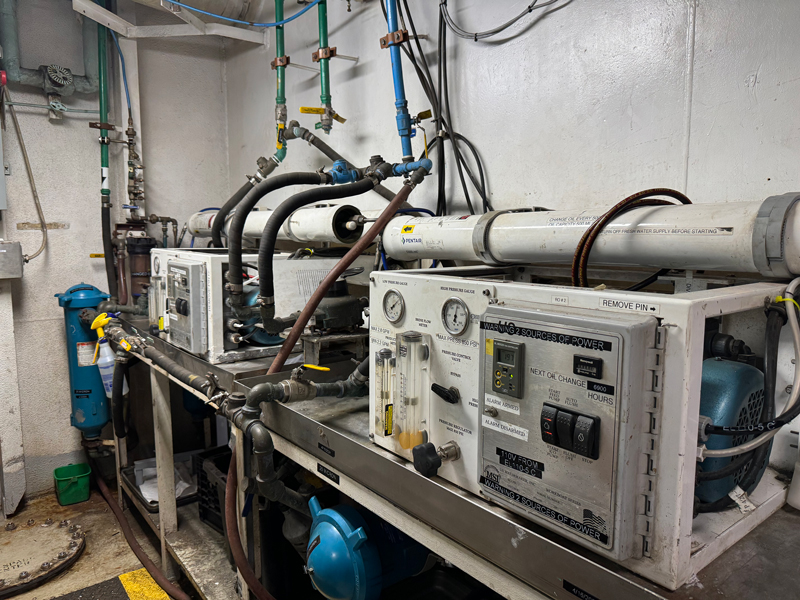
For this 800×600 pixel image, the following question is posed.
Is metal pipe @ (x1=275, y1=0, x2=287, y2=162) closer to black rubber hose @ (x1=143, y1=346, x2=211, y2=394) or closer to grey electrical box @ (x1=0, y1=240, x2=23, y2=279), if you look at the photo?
black rubber hose @ (x1=143, y1=346, x2=211, y2=394)

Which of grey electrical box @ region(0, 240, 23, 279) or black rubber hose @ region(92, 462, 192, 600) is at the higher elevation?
grey electrical box @ region(0, 240, 23, 279)

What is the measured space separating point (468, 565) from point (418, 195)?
3.96 feet

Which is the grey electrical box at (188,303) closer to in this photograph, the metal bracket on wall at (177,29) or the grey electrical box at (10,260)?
the grey electrical box at (10,260)

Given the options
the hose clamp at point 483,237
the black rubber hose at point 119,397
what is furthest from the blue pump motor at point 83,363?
the hose clamp at point 483,237

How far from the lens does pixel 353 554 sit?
41.6 inches

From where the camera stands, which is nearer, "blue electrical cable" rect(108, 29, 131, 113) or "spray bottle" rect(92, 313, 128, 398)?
"spray bottle" rect(92, 313, 128, 398)

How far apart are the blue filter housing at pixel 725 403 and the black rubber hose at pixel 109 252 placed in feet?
8.30

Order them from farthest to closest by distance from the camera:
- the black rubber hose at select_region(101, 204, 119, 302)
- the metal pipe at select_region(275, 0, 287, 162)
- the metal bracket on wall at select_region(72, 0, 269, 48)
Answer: the black rubber hose at select_region(101, 204, 119, 302) → the metal bracket on wall at select_region(72, 0, 269, 48) → the metal pipe at select_region(275, 0, 287, 162)

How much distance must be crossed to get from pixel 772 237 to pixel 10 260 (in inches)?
104

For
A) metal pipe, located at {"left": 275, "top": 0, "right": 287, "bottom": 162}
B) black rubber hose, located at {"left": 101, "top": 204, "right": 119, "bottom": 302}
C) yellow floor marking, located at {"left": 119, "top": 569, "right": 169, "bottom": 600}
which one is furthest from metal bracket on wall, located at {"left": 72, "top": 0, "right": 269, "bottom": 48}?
yellow floor marking, located at {"left": 119, "top": 569, "right": 169, "bottom": 600}

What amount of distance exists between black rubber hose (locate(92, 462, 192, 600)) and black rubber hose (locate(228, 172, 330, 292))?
3.81 feet

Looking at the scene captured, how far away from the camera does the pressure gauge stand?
2.53 ft

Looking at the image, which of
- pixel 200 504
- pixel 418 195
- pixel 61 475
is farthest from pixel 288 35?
pixel 61 475

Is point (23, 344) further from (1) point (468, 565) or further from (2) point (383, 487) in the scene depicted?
(1) point (468, 565)
